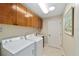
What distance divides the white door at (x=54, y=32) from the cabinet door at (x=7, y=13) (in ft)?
2.03

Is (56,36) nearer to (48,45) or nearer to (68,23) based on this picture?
(48,45)

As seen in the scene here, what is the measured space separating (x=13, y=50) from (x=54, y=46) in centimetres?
80

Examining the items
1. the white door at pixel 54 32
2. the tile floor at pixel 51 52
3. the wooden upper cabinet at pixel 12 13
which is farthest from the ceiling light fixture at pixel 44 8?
the tile floor at pixel 51 52

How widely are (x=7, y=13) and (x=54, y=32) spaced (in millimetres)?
822

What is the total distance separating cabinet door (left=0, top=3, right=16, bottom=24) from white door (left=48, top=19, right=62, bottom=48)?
0.62 m

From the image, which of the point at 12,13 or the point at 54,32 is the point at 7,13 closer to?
the point at 12,13

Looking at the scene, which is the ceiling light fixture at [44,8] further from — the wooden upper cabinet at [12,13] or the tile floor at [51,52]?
the tile floor at [51,52]

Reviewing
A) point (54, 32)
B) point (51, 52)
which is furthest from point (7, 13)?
point (51, 52)

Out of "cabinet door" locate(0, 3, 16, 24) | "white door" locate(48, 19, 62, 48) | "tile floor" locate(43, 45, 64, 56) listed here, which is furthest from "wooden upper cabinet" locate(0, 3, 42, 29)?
"tile floor" locate(43, 45, 64, 56)

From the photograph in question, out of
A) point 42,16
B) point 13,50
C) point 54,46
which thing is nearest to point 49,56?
point 54,46

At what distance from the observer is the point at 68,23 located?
199 centimetres

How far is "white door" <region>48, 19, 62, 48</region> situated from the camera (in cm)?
176

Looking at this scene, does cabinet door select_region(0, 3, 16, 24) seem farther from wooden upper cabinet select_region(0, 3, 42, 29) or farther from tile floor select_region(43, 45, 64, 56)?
tile floor select_region(43, 45, 64, 56)

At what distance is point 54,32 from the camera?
1814 mm
